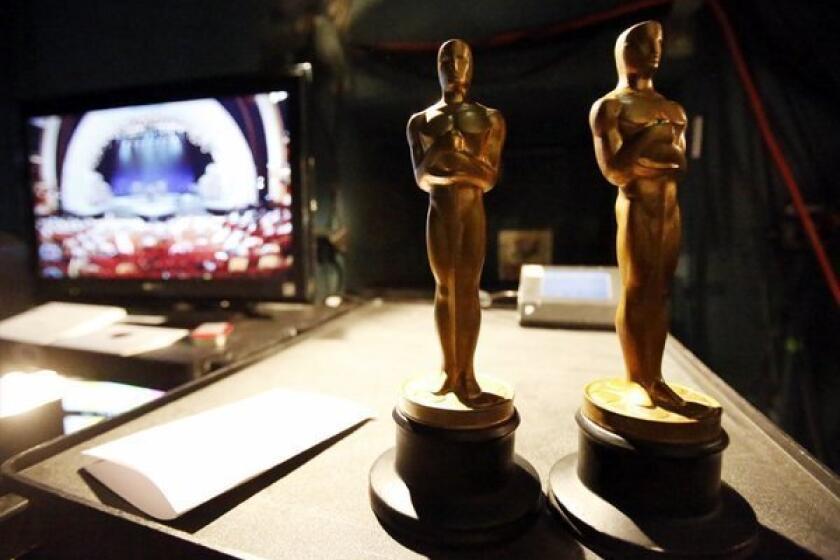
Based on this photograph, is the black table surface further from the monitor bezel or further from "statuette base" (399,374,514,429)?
the monitor bezel

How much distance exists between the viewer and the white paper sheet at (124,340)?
33.4 inches

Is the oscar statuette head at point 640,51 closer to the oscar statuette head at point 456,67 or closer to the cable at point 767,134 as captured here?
the oscar statuette head at point 456,67

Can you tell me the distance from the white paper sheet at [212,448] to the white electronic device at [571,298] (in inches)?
21.8

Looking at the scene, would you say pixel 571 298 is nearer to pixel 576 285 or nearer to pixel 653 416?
pixel 576 285

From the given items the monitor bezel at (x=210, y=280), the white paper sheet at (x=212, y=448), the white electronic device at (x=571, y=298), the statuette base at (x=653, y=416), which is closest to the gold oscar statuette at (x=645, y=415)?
the statuette base at (x=653, y=416)

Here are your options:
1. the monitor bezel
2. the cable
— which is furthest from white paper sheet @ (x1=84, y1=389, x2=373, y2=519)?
the cable

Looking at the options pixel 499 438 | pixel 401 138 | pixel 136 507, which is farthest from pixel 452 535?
pixel 401 138

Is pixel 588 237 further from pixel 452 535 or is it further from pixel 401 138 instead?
pixel 452 535

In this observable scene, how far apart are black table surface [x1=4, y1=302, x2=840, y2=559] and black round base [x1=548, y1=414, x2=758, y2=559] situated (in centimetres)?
2

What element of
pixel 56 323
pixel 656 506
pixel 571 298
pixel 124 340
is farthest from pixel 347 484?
pixel 56 323

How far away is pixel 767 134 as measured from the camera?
115cm

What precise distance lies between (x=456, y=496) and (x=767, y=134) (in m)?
1.15

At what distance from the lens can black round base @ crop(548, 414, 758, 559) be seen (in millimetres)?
361

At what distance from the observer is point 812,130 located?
45.3 inches
